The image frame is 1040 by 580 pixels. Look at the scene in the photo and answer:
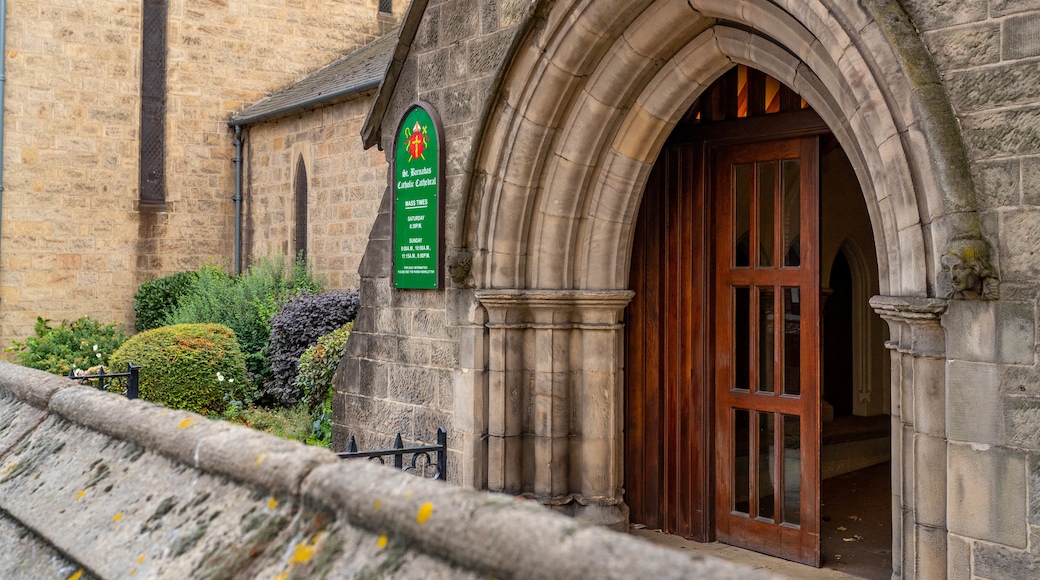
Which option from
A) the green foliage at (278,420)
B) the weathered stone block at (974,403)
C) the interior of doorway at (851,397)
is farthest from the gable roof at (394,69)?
the weathered stone block at (974,403)

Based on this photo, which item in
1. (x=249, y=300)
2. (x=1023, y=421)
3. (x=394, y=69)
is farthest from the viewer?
(x=249, y=300)

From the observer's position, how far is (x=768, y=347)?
5781 mm

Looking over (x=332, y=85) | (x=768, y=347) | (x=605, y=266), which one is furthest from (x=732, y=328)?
(x=332, y=85)

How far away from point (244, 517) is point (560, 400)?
441 centimetres

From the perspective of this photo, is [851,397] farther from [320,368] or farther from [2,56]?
[2,56]

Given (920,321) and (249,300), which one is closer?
(920,321)

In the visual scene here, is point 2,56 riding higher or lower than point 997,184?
higher

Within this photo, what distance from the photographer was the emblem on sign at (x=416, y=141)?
6.48 m

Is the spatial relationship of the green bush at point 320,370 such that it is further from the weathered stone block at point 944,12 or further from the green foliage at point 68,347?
the weathered stone block at point 944,12

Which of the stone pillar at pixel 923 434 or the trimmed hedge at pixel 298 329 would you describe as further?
the trimmed hedge at pixel 298 329

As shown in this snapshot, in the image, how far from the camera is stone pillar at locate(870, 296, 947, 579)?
3.73m

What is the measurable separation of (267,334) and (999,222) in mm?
11457

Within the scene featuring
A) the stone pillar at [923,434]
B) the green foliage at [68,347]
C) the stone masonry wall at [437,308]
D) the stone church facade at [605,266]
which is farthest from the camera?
the green foliage at [68,347]

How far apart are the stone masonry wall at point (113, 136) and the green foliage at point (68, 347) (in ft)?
4.23
